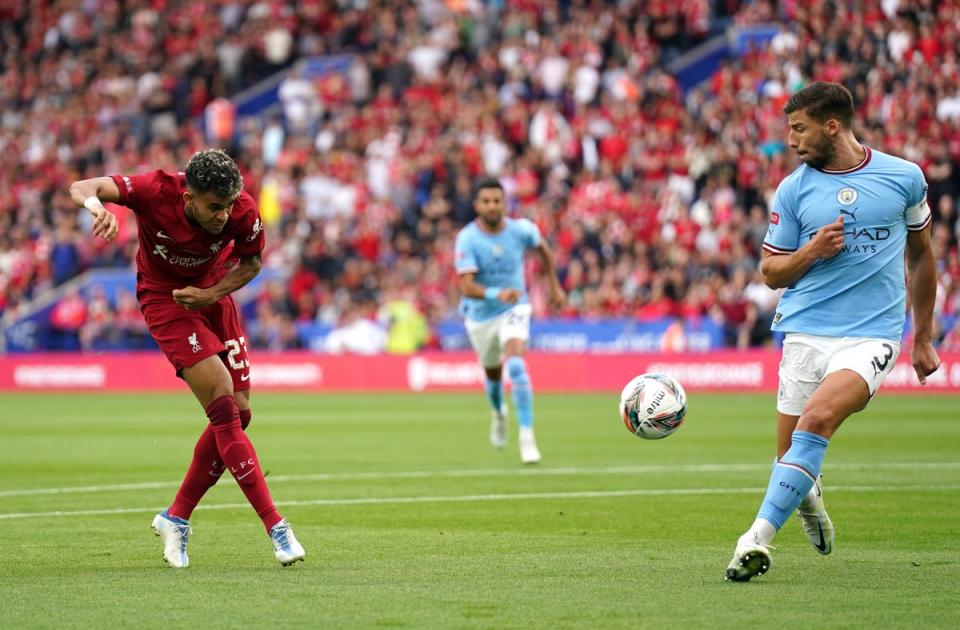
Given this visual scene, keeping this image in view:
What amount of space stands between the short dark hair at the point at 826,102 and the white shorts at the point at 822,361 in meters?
1.12

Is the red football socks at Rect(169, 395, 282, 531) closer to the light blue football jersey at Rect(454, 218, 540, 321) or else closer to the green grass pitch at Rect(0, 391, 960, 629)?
the green grass pitch at Rect(0, 391, 960, 629)

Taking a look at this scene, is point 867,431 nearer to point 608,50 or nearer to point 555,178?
point 555,178

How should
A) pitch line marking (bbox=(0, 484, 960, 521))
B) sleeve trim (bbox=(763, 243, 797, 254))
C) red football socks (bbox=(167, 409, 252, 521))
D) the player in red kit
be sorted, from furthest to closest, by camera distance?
pitch line marking (bbox=(0, 484, 960, 521)), red football socks (bbox=(167, 409, 252, 521)), the player in red kit, sleeve trim (bbox=(763, 243, 797, 254))

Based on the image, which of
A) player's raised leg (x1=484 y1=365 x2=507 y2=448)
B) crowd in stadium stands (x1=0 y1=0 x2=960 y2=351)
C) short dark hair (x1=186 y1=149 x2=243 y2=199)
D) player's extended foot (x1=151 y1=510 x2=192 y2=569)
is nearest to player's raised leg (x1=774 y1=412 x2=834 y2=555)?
short dark hair (x1=186 y1=149 x2=243 y2=199)

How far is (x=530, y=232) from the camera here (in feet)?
56.5

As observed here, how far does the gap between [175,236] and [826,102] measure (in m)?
3.56

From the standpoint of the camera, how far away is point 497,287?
17.2 m

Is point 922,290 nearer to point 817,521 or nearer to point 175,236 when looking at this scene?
point 817,521

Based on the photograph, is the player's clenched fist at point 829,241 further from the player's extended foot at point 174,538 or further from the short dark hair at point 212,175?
the player's extended foot at point 174,538

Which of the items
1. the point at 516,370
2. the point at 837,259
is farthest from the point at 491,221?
the point at 837,259

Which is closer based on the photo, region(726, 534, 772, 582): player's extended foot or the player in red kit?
region(726, 534, 772, 582): player's extended foot

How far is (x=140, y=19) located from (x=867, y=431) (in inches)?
1218

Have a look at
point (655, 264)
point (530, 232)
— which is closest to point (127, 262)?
point (655, 264)

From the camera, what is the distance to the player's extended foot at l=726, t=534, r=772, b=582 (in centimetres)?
Result: 745
